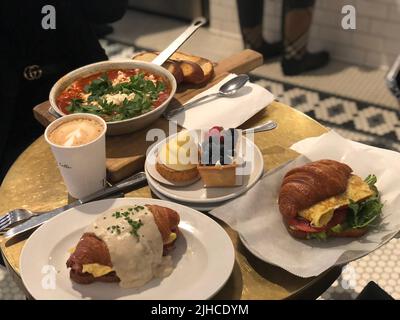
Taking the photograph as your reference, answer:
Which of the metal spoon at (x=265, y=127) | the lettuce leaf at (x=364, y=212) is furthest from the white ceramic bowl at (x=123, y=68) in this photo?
the lettuce leaf at (x=364, y=212)

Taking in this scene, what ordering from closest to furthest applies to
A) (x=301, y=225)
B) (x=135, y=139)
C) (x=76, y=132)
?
(x=301, y=225), (x=76, y=132), (x=135, y=139)

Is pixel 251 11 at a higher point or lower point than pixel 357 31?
higher

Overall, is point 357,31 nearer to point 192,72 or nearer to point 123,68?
point 192,72

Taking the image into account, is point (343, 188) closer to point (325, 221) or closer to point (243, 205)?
point (325, 221)

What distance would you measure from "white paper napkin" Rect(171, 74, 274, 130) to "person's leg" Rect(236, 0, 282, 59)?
178 cm

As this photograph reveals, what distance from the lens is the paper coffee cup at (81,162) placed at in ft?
3.91

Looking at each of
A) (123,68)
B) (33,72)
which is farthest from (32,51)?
(123,68)

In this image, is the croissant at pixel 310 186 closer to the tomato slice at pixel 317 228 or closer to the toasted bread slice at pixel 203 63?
the tomato slice at pixel 317 228

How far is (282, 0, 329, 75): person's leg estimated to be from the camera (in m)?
3.07

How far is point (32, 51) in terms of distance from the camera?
1883 millimetres

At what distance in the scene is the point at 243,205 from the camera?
3.87ft

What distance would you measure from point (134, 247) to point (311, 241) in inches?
15.3

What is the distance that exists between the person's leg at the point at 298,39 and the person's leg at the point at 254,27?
7.3 inches

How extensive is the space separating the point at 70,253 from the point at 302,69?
2502 millimetres
